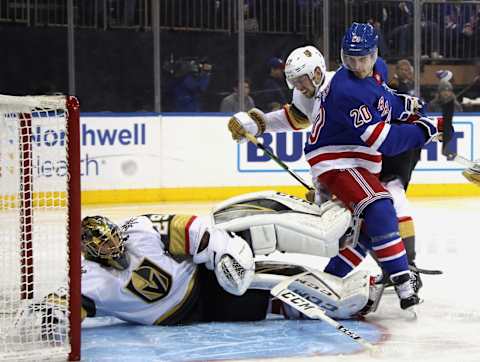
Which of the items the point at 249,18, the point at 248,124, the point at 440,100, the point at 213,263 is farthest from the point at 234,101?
the point at 213,263

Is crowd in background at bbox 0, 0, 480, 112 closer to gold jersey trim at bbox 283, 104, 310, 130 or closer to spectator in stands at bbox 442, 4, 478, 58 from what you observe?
spectator in stands at bbox 442, 4, 478, 58

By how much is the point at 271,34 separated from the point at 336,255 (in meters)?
5.23

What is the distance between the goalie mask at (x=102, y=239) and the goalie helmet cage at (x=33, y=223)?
8cm

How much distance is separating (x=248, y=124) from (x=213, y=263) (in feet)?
3.25

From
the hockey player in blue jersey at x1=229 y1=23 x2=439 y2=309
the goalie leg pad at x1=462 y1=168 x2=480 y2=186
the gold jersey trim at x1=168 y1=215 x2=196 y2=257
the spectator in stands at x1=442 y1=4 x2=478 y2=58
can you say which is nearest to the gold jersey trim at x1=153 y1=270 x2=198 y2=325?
the gold jersey trim at x1=168 y1=215 x2=196 y2=257

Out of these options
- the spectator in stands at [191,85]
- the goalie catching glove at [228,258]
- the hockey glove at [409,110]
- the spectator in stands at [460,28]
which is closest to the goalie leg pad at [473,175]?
the hockey glove at [409,110]

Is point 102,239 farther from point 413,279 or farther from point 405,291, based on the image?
point 413,279

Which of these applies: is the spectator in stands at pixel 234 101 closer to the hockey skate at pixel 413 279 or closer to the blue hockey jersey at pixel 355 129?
the hockey skate at pixel 413 279

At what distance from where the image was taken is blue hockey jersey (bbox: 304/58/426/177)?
352cm

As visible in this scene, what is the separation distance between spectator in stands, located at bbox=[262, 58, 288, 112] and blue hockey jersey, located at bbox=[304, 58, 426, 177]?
16.1ft

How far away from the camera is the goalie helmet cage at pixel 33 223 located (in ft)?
9.43

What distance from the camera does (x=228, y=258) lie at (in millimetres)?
3268

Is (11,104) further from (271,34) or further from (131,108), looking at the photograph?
(271,34)

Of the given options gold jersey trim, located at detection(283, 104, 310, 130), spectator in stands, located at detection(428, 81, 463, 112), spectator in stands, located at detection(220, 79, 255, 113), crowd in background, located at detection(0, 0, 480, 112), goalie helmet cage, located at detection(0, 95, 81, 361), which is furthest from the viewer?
spectator in stands, located at detection(428, 81, 463, 112)
